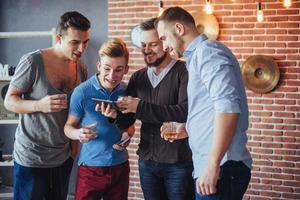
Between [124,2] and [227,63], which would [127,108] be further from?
[124,2]

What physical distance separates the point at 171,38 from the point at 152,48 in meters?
0.48

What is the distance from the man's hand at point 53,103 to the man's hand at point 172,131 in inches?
23.7

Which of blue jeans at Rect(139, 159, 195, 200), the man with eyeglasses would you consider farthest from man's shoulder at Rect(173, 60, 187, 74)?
blue jeans at Rect(139, 159, 195, 200)

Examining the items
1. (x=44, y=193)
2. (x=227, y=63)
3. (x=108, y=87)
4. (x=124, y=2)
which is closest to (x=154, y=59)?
(x=108, y=87)

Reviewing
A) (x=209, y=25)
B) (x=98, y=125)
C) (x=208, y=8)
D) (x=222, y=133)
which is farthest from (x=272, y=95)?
(x=222, y=133)

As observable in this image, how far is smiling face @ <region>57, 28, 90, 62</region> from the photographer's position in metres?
2.77

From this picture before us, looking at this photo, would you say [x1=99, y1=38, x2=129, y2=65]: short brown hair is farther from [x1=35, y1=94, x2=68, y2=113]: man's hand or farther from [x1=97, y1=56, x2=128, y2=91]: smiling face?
[x1=35, y1=94, x2=68, y2=113]: man's hand

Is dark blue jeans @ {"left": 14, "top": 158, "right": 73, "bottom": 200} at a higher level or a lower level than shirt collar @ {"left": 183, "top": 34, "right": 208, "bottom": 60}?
lower

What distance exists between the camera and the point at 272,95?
15.1ft

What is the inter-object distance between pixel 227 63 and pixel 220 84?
0.34ft

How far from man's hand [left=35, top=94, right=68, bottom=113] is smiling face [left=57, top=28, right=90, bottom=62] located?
313 millimetres

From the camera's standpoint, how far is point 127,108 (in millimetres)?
2547

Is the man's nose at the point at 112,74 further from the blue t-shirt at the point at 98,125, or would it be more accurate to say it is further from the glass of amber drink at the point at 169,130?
the glass of amber drink at the point at 169,130

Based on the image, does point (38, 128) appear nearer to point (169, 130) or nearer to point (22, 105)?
point (22, 105)
